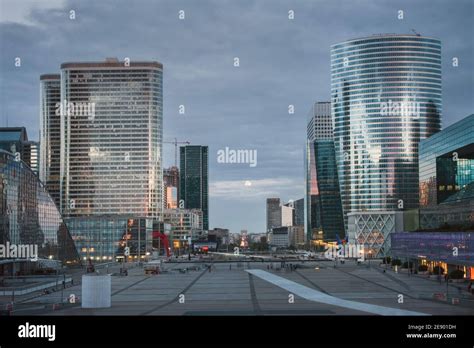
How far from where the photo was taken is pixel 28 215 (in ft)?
309

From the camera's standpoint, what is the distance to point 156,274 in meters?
98.7

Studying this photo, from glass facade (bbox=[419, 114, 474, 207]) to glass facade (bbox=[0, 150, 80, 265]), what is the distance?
75787 mm

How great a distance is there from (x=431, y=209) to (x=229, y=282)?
49.4 m

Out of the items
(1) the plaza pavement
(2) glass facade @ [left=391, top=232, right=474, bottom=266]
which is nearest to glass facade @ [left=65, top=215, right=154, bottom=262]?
(2) glass facade @ [left=391, top=232, right=474, bottom=266]

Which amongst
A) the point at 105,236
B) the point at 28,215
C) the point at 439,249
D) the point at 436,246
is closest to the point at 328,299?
the point at 439,249

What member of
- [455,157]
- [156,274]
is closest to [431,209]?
[455,157]

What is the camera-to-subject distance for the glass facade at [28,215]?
86406mm

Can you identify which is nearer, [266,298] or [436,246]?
[266,298]

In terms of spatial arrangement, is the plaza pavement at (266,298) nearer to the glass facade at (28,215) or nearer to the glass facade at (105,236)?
the glass facade at (28,215)

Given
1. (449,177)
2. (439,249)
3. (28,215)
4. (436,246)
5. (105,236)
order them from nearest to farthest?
(439,249)
(436,246)
(28,215)
(449,177)
(105,236)

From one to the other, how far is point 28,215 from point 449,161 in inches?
3538

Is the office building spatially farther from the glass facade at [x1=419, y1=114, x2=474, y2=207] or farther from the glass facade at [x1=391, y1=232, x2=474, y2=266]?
the glass facade at [x1=391, y1=232, x2=474, y2=266]

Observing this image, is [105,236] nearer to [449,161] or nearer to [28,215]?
[28,215]
